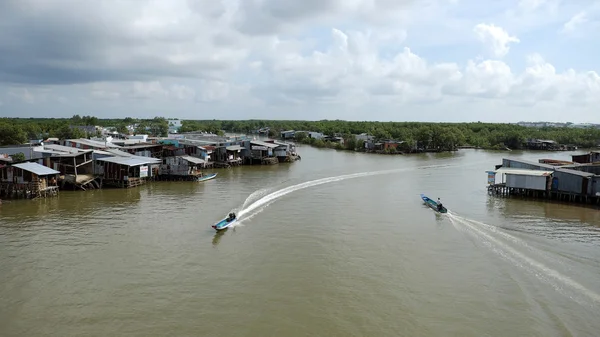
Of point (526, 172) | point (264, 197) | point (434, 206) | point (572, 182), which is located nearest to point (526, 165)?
point (526, 172)

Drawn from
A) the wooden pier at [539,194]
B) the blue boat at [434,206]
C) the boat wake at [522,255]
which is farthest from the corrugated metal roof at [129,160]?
the wooden pier at [539,194]

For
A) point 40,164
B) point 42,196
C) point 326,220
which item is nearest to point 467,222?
point 326,220

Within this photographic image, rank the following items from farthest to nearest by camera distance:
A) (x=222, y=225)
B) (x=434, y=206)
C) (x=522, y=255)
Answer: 1. (x=434, y=206)
2. (x=222, y=225)
3. (x=522, y=255)

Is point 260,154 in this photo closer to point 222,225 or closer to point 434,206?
point 434,206

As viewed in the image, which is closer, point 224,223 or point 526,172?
point 224,223

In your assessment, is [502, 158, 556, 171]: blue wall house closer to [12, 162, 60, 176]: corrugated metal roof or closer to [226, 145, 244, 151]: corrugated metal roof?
[226, 145, 244, 151]: corrugated metal roof

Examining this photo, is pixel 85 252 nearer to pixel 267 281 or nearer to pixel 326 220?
pixel 267 281

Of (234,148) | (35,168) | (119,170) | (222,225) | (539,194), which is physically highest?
(234,148)
